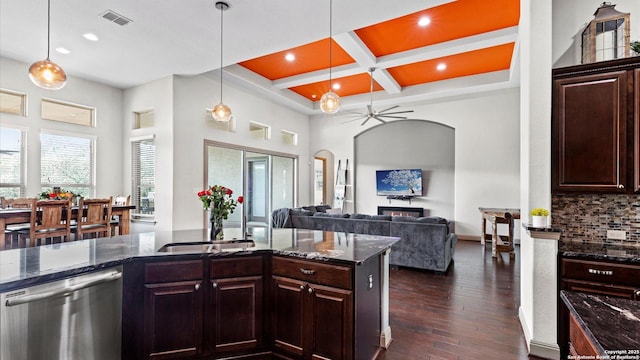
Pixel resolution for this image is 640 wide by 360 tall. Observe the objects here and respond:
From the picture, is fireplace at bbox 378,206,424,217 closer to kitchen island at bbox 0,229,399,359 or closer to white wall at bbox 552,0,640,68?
white wall at bbox 552,0,640,68

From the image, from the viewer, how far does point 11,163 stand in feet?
16.8

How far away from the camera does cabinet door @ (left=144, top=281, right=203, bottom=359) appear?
83.2 inches

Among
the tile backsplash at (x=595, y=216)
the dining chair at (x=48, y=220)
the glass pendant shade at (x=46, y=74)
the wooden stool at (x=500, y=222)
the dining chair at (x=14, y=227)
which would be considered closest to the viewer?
the tile backsplash at (x=595, y=216)

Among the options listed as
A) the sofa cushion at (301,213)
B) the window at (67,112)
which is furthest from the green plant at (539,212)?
the window at (67,112)

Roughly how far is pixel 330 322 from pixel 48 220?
4185 mm

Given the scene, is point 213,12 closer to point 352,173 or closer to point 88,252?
point 88,252

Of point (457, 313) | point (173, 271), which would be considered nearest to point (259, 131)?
point (173, 271)

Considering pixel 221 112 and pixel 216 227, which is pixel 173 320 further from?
pixel 221 112

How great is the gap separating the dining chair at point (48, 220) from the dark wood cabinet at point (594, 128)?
5.73 meters

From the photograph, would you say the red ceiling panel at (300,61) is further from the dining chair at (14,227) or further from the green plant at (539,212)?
the dining chair at (14,227)

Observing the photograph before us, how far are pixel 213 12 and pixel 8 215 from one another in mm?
3517

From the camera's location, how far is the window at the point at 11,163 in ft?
16.5

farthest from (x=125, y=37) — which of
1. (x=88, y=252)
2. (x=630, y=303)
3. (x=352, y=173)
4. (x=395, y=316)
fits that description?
(x=352, y=173)

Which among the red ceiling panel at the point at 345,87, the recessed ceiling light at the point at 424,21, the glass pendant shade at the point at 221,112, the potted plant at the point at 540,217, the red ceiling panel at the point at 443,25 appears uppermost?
the red ceiling panel at the point at 345,87
